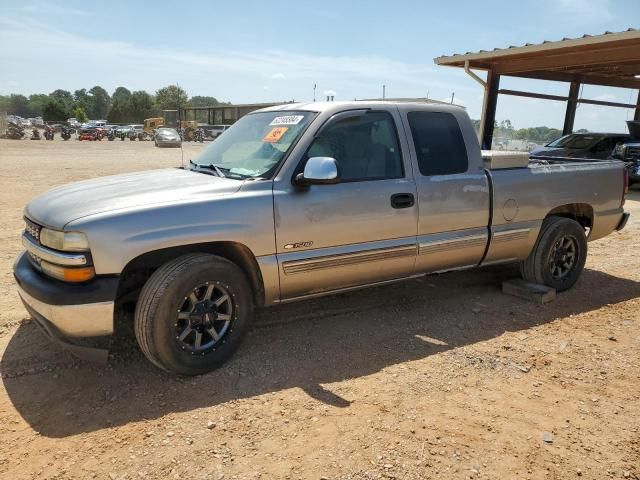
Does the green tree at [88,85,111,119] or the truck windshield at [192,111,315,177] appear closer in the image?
the truck windshield at [192,111,315,177]

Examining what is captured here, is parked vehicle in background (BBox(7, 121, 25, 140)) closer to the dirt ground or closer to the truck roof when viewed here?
the dirt ground

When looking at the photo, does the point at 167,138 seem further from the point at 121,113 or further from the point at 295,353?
the point at 121,113

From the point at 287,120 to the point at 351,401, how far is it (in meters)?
2.17

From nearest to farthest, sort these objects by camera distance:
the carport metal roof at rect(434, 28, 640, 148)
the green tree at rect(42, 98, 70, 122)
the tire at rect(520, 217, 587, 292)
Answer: the tire at rect(520, 217, 587, 292) < the carport metal roof at rect(434, 28, 640, 148) < the green tree at rect(42, 98, 70, 122)

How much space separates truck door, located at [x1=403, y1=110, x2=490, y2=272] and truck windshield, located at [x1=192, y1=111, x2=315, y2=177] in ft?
3.31

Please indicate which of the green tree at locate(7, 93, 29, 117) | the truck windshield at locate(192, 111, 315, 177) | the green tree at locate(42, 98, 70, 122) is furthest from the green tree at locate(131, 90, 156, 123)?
the truck windshield at locate(192, 111, 315, 177)

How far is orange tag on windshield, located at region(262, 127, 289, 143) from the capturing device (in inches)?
153

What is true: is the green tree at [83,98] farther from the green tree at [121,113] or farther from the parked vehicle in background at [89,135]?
the parked vehicle in background at [89,135]

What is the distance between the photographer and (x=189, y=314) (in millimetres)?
3352

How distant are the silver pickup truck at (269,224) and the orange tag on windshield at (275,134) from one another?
0.01 meters

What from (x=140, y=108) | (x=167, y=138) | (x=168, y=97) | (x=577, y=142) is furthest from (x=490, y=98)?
(x=168, y=97)

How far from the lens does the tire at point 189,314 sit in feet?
10.4

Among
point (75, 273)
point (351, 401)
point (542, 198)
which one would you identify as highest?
point (542, 198)

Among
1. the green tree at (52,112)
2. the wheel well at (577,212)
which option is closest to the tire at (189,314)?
the wheel well at (577,212)
